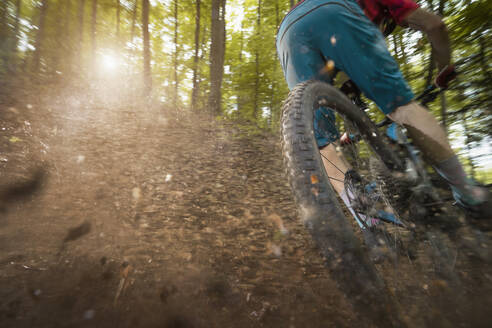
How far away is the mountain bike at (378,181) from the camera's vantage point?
100cm

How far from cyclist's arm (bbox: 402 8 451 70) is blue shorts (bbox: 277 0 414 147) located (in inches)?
8.3

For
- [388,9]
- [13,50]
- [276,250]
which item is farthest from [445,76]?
[13,50]

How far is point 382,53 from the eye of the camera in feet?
4.60

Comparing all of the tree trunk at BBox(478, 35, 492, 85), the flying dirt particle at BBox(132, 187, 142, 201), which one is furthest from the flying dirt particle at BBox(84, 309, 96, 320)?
the tree trunk at BBox(478, 35, 492, 85)

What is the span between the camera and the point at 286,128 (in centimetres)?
111

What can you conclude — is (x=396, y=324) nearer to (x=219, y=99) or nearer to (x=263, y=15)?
(x=219, y=99)

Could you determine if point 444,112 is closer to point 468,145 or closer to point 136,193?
point 468,145

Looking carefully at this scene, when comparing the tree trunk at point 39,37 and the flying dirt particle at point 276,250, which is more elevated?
the tree trunk at point 39,37

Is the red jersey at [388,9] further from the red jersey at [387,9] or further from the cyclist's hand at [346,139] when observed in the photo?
the cyclist's hand at [346,139]

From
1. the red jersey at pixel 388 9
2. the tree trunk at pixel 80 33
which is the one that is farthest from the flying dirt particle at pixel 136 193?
the tree trunk at pixel 80 33

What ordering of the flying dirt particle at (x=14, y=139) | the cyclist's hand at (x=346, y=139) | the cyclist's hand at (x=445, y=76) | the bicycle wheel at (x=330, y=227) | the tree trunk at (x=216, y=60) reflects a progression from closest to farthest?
1. the bicycle wheel at (x=330, y=227)
2. the cyclist's hand at (x=445, y=76)
3. the cyclist's hand at (x=346, y=139)
4. the flying dirt particle at (x=14, y=139)
5. the tree trunk at (x=216, y=60)

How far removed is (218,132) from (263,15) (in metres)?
8.05

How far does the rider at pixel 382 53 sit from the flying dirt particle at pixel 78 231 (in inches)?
87.6

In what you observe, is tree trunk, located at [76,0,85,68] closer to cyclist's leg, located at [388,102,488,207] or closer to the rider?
the rider
